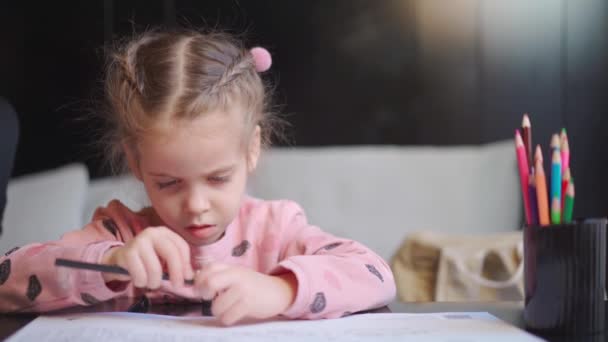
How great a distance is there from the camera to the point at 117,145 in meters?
0.80

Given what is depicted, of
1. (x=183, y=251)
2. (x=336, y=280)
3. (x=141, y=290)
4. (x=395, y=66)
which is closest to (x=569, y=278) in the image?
(x=336, y=280)

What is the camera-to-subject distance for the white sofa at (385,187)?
6.04 ft

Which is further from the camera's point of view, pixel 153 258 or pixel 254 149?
pixel 254 149

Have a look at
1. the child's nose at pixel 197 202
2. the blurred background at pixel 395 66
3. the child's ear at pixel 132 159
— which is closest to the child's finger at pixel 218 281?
the child's nose at pixel 197 202

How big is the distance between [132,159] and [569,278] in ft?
1.54

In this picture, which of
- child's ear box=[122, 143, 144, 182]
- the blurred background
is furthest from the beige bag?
child's ear box=[122, 143, 144, 182]

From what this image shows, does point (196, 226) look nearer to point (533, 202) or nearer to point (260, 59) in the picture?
point (260, 59)

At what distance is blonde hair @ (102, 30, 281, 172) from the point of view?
698 millimetres

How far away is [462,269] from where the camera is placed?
161cm

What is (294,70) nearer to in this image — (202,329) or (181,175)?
(181,175)

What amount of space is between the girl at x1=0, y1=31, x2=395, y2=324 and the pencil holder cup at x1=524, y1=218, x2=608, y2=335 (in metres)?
0.16

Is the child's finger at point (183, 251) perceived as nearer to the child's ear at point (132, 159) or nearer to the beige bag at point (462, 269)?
the child's ear at point (132, 159)

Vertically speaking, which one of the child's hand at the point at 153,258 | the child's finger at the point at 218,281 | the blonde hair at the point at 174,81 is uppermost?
the blonde hair at the point at 174,81

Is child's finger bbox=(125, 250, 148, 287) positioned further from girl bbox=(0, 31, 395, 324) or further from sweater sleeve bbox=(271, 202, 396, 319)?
sweater sleeve bbox=(271, 202, 396, 319)
